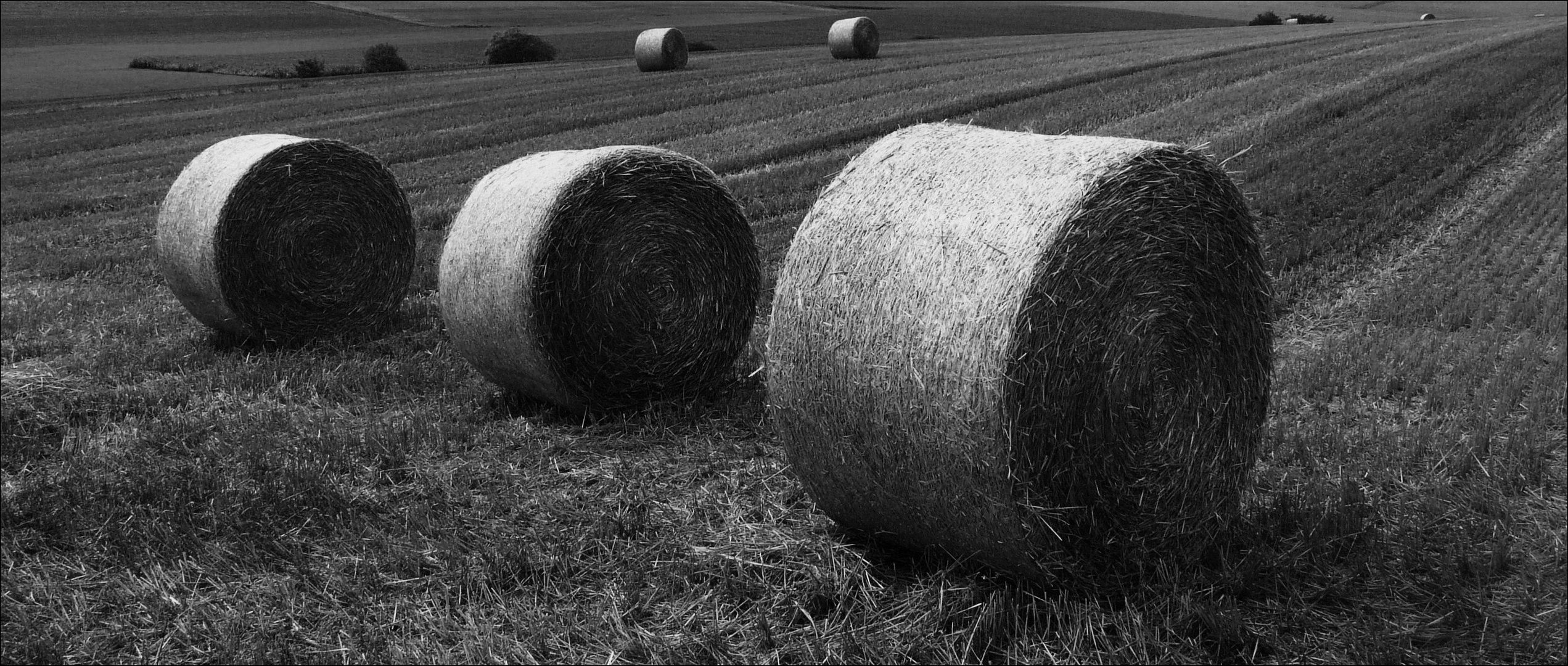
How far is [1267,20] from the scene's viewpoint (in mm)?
48062

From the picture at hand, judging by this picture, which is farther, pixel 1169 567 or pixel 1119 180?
pixel 1169 567

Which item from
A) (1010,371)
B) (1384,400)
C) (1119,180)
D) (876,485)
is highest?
(1119,180)

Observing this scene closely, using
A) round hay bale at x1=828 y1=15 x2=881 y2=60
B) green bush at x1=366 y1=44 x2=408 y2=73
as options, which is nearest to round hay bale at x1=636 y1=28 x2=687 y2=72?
round hay bale at x1=828 y1=15 x2=881 y2=60

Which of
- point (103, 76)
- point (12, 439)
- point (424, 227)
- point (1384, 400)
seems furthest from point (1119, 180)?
point (103, 76)

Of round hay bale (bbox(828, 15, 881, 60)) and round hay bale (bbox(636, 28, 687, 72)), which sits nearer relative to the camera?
round hay bale (bbox(636, 28, 687, 72))

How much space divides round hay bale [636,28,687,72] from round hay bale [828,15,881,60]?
3.93 meters

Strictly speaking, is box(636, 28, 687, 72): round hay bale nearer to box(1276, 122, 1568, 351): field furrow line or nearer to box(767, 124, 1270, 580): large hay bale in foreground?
box(1276, 122, 1568, 351): field furrow line

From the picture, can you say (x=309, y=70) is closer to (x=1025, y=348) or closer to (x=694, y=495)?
(x=694, y=495)

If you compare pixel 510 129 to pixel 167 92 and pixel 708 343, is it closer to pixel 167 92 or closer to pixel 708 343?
pixel 708 343

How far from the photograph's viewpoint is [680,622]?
14.4ft

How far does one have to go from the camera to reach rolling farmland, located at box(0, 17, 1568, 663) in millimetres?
4250

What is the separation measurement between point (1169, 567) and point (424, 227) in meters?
9.71

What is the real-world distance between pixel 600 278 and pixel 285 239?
10.8 feet

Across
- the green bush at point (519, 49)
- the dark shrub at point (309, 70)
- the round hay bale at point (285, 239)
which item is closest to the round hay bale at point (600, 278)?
the round hay bale at point (285, 239)
